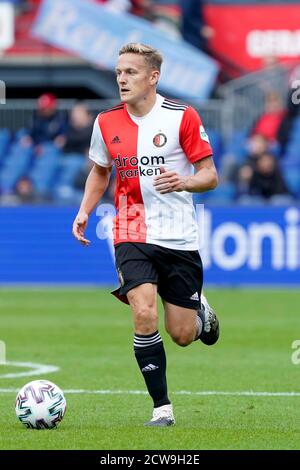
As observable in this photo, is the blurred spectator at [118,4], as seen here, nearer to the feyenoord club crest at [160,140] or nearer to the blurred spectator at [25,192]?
the blurred spectator at [25,192]

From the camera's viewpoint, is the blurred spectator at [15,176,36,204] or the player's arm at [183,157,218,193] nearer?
the player's arm at [183,157,218,193]

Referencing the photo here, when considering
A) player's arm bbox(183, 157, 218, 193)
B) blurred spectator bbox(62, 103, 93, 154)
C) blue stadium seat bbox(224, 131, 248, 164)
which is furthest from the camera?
blue stadium seat bbox(224, 131, 248, 164)

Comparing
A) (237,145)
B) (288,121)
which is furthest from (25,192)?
(288,121)

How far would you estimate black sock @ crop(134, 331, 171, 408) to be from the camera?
7.72 metres

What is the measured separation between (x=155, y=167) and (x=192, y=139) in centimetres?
30

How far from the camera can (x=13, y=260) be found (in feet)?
64.6

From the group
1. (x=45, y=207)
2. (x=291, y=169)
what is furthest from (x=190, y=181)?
(x=291, y=169)

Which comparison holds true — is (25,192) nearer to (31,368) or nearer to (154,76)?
(31,368)

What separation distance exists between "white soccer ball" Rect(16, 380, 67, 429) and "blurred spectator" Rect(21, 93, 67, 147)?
14892 mm

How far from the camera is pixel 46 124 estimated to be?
22.9m

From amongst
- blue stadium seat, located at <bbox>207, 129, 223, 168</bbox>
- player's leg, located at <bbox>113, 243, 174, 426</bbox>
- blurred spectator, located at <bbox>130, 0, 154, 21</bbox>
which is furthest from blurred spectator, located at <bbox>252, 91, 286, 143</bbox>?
player's leg, located at <bbox>113, 243, 174, 426</bbox>

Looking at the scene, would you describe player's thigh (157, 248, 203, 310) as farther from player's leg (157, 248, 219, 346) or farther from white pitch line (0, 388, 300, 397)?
white pitch line (0, 388, 300, 397)
